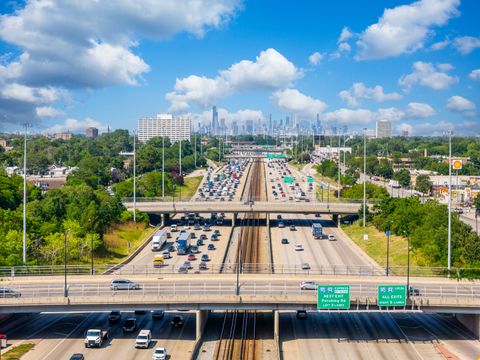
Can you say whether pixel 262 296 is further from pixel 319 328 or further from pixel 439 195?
pixel 439 195

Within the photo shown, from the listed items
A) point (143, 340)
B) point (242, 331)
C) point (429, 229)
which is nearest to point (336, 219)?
point (429, 229)

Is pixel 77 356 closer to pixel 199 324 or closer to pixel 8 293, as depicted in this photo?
pixel 8 293

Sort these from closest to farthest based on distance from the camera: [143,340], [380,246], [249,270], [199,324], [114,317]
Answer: [143,340], [199,324], [114,317], [249,270], [380,246]

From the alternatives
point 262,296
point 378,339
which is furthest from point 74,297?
point 378,339

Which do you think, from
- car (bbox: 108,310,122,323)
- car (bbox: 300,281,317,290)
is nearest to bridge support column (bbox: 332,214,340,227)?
car (bbox: 300,281,317,290)

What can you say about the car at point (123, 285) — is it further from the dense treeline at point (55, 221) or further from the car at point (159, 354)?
the dense treeline at point (55, 221)

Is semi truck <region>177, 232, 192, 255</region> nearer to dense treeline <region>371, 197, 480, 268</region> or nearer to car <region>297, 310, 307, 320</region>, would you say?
dense treeline <region>371, 197, 480, 268</region>
